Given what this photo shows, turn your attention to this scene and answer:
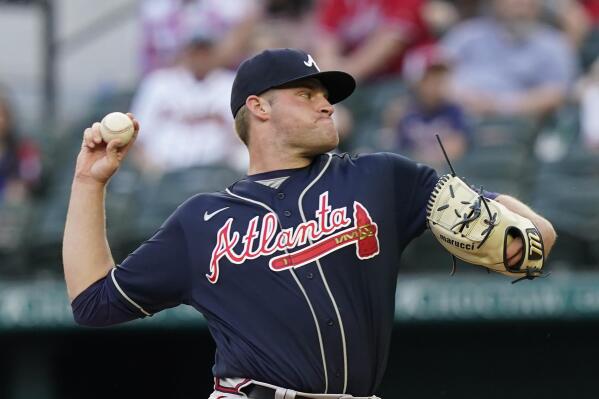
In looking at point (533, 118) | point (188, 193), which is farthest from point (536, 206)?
point (188, 193)

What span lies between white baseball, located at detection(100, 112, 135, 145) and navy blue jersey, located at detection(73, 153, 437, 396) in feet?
0.94

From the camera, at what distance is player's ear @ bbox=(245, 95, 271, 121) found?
11.8ft

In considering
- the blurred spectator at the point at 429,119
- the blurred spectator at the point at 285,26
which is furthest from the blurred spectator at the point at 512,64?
the blurred spectator at the point at 285,26

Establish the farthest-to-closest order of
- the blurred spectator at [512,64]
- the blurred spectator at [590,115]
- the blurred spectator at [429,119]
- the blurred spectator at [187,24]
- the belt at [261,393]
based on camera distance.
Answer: the blurred spectator at [187,24] < the blurred spectator at [512,64] < the blurred spectator at [429,119] < the blurred spectator at [590,115] < the belt at [261,393]

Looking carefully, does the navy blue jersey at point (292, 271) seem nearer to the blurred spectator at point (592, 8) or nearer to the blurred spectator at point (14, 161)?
the blurred spectator at point (14, 161)

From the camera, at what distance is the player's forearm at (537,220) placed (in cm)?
340

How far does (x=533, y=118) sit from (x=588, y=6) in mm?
1635

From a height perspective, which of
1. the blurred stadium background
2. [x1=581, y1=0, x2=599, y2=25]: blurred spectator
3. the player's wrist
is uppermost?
[x1=581, y1=0, x2=599, y2=25]: blurred spectator

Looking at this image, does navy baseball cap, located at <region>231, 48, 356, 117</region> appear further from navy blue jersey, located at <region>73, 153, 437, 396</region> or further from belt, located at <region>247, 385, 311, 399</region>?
belt, located at <region>247, 385, 311, 399</region>

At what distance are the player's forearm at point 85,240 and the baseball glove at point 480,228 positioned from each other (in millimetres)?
994

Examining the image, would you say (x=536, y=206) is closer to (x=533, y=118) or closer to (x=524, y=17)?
(x=533, y=118)

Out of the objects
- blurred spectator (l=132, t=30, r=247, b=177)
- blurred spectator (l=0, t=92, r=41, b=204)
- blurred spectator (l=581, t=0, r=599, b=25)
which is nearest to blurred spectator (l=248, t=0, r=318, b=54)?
blurred spectator (l=132, t=30, r=247, b=177)

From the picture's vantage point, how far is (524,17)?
25.6ft

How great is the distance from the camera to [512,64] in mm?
7754
